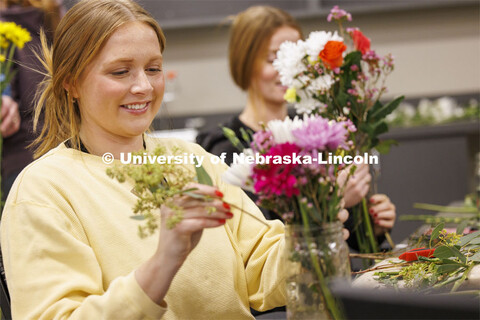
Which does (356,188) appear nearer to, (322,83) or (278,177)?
(322,83)

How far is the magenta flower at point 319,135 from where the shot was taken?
896mm

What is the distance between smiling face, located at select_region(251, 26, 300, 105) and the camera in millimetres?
2443

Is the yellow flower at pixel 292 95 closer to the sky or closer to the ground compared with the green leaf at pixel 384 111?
closer to the sky

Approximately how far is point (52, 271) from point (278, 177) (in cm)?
48

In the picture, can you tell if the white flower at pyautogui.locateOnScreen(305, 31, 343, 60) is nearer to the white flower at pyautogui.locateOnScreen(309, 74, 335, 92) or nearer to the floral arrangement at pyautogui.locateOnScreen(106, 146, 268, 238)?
the white flower at pyautogui.locateOnScreen(309, 74, 335, 92)

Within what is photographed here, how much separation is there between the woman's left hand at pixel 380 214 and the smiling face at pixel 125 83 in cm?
86

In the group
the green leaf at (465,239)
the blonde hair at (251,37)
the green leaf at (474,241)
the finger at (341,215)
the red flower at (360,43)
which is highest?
the blonde hair at (251,37)

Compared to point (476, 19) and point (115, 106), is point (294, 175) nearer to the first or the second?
point (115, 106)

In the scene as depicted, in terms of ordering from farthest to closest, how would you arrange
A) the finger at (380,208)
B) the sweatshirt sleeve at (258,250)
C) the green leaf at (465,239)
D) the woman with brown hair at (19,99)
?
the woman with brown hair at (19,99)
the finger at (380,208)
the sweatshirt sleeve at (258,250)
the green leaf at (465,239)

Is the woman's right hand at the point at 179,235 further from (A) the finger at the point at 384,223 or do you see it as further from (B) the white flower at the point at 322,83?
(A) the finger at the point at 384,223

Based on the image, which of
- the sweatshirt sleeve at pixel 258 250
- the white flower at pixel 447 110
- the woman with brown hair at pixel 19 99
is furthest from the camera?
the white flower at pixel 447 110

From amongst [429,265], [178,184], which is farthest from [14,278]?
[429,265]

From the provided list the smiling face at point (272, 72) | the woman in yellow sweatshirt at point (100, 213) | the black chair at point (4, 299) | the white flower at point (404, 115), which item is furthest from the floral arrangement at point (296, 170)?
the white flower at point (404, 115)

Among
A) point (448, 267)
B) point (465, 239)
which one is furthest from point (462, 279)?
point (465, 239)
